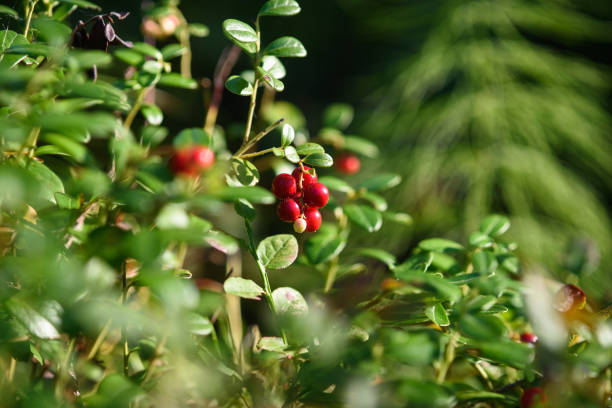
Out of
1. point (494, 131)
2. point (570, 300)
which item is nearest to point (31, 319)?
point (570, 300)

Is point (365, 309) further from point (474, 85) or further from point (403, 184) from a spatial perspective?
point (474, 85)

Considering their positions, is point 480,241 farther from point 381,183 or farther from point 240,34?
point 240,34

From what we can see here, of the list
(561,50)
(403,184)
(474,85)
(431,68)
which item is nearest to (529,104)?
(474,85)

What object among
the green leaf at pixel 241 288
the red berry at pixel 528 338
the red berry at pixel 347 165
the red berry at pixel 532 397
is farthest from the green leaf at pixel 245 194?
the red berry at pixel 347 165

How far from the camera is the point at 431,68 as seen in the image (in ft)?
5.71

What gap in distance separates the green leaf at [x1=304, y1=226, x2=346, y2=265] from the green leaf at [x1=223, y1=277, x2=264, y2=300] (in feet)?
0.30

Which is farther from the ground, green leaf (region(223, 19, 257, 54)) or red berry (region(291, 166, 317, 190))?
green leaf (region(223, 19, 257, 54))

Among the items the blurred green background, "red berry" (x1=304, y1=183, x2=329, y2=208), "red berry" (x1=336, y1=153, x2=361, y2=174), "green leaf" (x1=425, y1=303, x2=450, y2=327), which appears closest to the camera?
"green leaf" (x1=425, y1=303, x2=450, y2=327)

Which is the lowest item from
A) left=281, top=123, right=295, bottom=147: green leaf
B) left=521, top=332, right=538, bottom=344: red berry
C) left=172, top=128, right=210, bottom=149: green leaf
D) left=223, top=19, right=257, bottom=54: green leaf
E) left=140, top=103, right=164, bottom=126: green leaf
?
left=521, top=332, right=538, bottom=344: red berry

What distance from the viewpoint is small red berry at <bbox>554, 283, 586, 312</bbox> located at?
1.43 ft

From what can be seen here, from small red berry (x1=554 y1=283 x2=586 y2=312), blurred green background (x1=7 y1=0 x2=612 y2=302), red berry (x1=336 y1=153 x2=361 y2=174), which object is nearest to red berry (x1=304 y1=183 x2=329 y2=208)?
small red berry (x1=554 y1=283 x2=586 y2=312)

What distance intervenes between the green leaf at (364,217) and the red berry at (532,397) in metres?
0.21

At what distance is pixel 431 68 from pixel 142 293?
1.42 metres

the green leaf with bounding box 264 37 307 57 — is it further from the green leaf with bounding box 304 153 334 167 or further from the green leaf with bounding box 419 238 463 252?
the green leaf with bounding box 419 238 463 252
